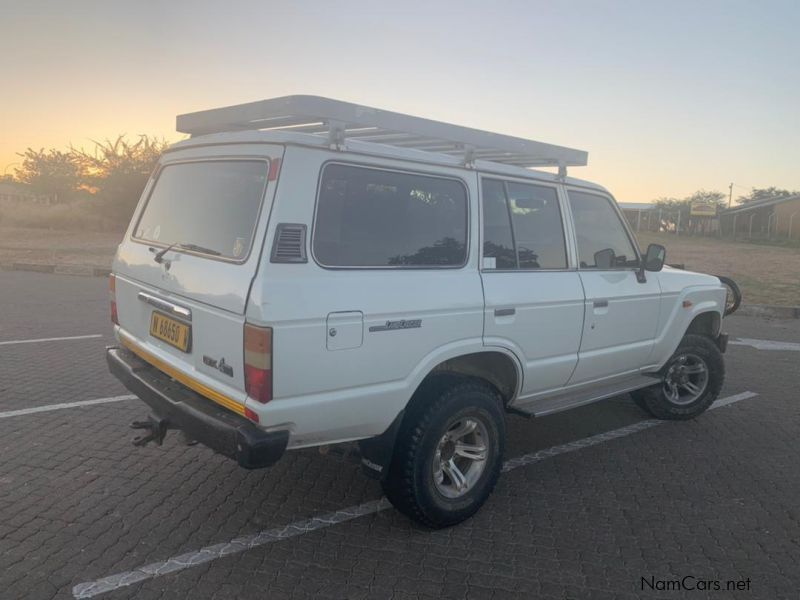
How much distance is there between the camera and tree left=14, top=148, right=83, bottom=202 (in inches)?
1901

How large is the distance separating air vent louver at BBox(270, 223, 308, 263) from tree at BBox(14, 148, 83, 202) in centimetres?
5075

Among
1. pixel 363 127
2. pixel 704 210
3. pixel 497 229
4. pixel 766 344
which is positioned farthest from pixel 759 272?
pixel 704 210

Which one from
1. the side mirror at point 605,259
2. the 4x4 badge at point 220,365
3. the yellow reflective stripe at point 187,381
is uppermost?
the side mirror at point 605,259

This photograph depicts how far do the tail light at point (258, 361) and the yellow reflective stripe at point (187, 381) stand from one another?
0.53 feet

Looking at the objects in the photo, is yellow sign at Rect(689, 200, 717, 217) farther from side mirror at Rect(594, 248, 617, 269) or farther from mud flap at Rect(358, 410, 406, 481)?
mud flap at Rect(358, 410, 406, 481)

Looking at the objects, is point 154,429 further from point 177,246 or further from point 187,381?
point 177,246

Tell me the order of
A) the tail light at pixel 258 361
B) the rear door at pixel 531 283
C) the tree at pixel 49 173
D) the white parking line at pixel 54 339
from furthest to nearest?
the tree at pixel 49 173
the white parking line at pixel 54 339
the rear door at pixel 531 283
the tail light at pixel 258 361

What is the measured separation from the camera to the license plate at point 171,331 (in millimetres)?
3203

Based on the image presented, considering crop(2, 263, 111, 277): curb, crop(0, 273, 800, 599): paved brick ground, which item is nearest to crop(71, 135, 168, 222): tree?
crop(2, 263, 111, 277): curb

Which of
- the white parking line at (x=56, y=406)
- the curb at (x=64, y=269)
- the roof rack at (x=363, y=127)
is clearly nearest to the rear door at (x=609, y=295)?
the roof rack at (x=363, y=127)

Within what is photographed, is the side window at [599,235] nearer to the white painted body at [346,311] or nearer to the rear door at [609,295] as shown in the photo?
the rear door at [609,295]

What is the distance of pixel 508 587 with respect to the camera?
9.59 feet

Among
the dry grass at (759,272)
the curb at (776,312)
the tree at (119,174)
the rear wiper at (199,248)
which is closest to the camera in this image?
the rear wiper at (199,248)

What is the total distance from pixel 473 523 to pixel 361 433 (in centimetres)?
99
